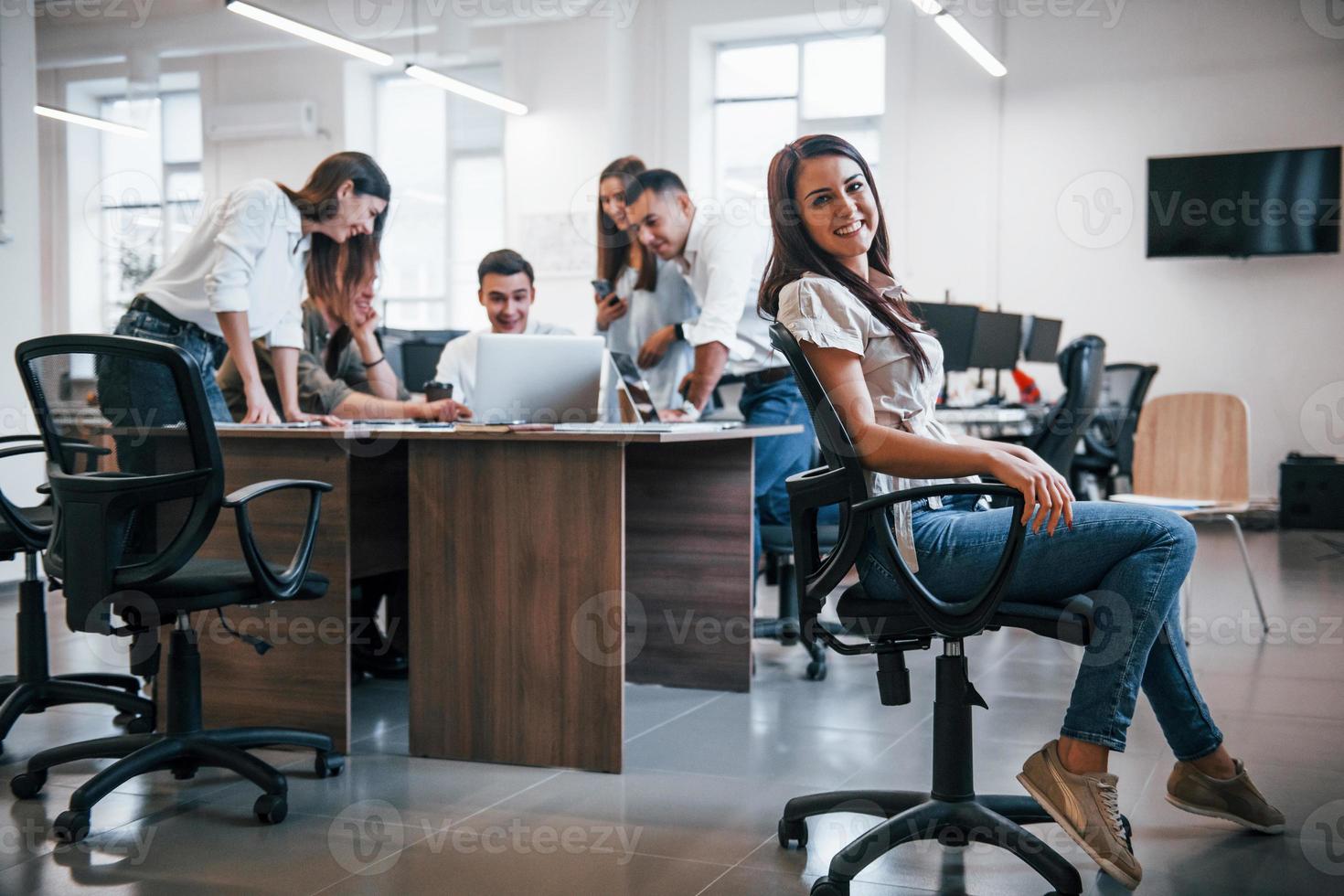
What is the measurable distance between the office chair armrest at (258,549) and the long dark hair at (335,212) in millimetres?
892

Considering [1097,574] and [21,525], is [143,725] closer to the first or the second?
[21,525]

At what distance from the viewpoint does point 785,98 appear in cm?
878

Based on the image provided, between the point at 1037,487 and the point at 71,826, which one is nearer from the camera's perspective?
the point at 1037,487

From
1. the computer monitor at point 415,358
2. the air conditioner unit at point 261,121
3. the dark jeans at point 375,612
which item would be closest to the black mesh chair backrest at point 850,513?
the dark jeans at point 375,612

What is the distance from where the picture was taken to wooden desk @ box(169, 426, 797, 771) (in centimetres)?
255

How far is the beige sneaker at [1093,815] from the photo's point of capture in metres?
1.82

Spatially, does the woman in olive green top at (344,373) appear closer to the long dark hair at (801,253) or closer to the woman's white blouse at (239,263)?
the woman's white blouse at (239,263)

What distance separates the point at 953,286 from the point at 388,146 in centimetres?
458

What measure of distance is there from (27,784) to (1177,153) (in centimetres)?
735

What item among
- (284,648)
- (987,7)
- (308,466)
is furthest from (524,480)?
(987,7)

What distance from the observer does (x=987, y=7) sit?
7961 millimetres

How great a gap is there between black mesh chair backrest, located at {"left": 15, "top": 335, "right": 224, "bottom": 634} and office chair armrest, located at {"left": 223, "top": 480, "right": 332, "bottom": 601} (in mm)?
47

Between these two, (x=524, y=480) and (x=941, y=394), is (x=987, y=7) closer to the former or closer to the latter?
(x=941, y=394)

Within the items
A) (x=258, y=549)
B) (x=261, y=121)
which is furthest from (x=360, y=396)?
(x=261, y=121)
